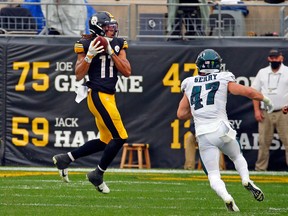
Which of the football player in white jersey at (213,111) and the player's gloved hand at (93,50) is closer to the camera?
the football player in white jersey at (213,111)

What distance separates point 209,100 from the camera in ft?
29.6

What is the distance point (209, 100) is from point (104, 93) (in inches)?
70.0

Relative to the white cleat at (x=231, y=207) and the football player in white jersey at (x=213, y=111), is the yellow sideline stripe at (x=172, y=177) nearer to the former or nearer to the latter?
the football player in white jersey at (x=213, y=111)

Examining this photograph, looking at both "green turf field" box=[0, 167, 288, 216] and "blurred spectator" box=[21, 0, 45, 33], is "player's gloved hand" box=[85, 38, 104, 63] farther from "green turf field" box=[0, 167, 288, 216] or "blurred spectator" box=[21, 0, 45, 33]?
"blurred spectator" box=[21, 0, 45, 33]

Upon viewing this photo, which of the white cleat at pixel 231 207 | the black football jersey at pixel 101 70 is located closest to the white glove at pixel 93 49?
the black football jersey at pixel 101 70

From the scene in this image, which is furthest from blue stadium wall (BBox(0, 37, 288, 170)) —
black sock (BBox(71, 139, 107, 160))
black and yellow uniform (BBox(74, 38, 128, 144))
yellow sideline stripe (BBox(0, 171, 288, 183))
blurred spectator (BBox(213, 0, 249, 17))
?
black and yellow uniform (BBox(74, 38, 128, 144))

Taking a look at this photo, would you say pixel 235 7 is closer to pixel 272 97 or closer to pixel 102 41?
pixel 272 97

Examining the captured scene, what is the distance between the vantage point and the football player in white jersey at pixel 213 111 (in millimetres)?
8852

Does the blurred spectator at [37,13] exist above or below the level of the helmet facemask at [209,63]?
above

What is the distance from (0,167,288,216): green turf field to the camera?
28.8 ft

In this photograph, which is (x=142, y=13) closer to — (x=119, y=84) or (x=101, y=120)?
(x=119, y=84)

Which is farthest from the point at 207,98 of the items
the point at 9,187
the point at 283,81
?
the point at 283,81

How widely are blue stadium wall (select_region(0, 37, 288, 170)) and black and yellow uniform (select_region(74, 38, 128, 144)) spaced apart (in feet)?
16.2

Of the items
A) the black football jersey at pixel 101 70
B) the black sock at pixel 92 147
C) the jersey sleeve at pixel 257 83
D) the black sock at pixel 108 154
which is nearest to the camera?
the black sock at pixel 108 154
